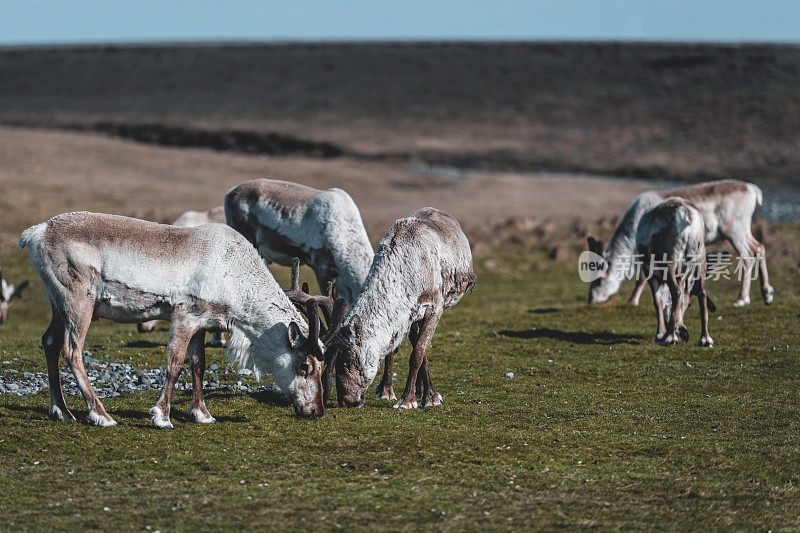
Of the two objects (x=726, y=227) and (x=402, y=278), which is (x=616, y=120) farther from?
(x=402, y=278)

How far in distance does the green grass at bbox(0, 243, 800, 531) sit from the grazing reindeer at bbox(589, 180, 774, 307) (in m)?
5.17

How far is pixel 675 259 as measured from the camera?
1633cm

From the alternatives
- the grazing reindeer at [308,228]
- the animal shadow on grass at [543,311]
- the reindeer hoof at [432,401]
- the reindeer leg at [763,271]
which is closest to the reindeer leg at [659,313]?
the animal shadow on grass at [543,311]

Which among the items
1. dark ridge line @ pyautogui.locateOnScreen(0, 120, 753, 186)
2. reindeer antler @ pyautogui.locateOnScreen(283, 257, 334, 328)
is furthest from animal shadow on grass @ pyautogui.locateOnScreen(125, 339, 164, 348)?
dark ridge line @ pyautogui.locateOnScreen(0, 120, 753, 186)

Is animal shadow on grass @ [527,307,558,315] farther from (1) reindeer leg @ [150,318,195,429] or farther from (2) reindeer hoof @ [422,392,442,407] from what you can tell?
(1) reindeer leg @ [150,318,195,429]

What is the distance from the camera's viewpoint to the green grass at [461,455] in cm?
749

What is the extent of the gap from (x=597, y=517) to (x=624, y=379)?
20.7 ft

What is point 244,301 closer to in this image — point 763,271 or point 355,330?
point 355,330

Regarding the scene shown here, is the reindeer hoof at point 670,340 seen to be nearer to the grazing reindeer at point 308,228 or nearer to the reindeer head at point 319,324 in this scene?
the grazing reindeer at point 308,228

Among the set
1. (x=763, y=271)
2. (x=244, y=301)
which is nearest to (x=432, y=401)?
(x=244, y=301)

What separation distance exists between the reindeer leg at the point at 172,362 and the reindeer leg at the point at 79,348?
0.54 meters

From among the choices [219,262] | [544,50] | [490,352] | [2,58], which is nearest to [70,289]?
[219,262]

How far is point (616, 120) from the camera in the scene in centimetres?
7575

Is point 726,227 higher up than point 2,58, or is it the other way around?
point 2,58
